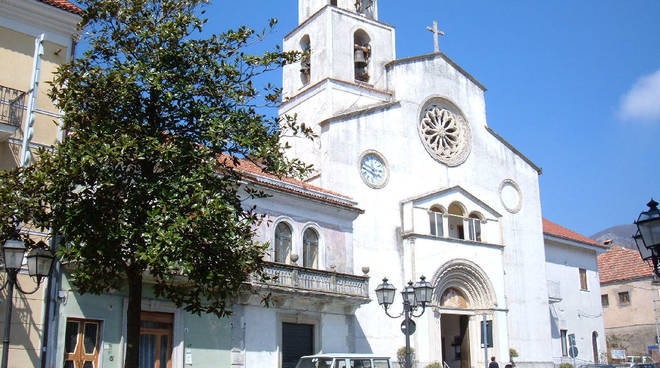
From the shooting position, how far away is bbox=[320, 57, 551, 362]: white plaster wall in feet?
96.9

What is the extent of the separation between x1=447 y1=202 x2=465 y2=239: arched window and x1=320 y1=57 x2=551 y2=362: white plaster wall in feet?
4.00

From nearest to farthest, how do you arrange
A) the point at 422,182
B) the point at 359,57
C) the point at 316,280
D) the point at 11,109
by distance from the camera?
the point at 11,109 → the point at 316,280 → the point at 422,182 → the point at 359,57

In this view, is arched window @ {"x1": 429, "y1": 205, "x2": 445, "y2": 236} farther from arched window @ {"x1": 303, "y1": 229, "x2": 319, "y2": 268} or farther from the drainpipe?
the drainpipe

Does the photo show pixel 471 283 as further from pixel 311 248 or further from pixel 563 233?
pixel 563 233

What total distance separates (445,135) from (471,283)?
751cm

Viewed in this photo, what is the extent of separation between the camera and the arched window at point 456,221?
108 feet

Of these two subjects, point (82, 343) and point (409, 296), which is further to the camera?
point (409, 296)

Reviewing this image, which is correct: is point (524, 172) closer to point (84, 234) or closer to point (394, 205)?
point (394, 205)

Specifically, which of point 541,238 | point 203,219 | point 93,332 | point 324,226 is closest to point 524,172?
point 541,238

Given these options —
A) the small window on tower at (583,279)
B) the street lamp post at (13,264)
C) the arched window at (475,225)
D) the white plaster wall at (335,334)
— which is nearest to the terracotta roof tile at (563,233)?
the small window on tower at (583,279)

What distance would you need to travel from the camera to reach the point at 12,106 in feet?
54.5

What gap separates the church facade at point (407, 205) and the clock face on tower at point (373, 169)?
5cm

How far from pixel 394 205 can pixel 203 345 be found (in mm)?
12584

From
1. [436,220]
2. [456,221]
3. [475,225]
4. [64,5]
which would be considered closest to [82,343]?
[64,5]
